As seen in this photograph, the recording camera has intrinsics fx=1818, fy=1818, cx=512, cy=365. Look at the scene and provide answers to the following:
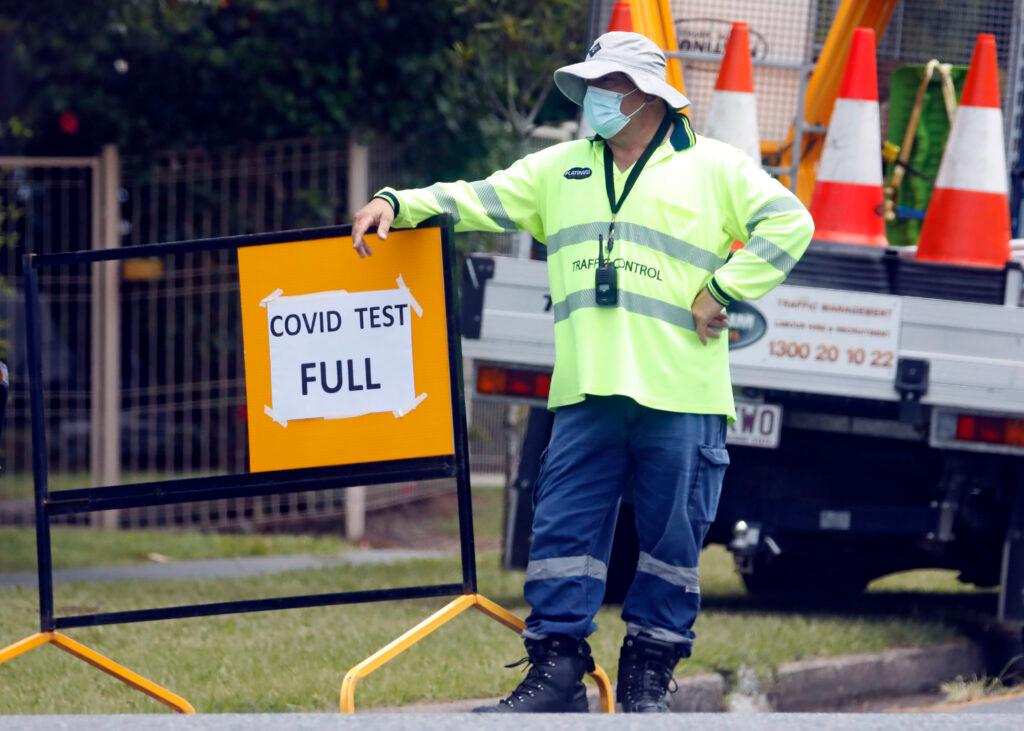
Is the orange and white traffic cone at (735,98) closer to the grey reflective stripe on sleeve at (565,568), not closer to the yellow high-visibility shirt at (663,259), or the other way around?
the yellow high-visibility shirt at (663,259)

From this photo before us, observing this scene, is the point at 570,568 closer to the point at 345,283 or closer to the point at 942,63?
the point at 345,283

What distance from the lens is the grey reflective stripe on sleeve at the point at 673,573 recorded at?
4867 millimetres

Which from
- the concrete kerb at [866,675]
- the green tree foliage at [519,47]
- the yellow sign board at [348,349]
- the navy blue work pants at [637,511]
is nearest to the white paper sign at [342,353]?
the yellow sign board at [348,349]

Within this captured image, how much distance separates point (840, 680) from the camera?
22.0ft

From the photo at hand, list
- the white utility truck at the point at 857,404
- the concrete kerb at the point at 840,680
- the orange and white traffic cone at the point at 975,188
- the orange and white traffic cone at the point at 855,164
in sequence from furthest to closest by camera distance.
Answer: the orange and white traffic cone at the point at 855,164 < the orange and white traffic cone at the point at 975,188 < the white utility truck at the point at 857,404 < the concrete kerb at the point at 840,680

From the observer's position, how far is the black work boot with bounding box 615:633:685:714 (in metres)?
4.86

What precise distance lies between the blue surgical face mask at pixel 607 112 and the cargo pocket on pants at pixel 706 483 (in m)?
0.89

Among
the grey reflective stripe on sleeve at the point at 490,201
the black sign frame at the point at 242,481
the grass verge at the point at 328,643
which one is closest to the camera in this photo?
the black sign frame at the point at 242,481

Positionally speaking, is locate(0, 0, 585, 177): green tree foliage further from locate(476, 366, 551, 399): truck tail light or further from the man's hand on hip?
the man's hand on hip

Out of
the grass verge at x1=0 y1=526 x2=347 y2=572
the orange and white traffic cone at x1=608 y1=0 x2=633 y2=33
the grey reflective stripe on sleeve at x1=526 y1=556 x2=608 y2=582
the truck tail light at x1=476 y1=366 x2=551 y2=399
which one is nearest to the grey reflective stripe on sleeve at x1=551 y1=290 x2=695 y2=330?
the grey reflective stripe on sleeve at x1=526 y1=556 x2=608 y2=582

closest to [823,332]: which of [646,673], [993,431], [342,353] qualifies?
[993,431]

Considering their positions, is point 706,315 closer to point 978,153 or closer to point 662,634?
point 662,634

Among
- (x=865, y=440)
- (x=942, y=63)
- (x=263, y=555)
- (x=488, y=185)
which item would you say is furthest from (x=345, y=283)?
(x=263, y=555)

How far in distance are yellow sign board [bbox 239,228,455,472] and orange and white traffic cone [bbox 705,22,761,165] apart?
290cm
